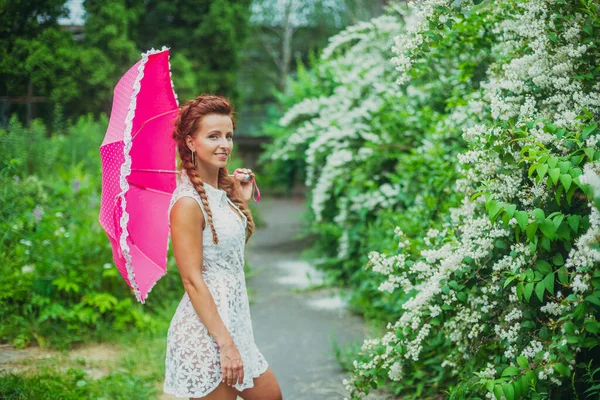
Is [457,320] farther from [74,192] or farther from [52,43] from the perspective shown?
[74,192]

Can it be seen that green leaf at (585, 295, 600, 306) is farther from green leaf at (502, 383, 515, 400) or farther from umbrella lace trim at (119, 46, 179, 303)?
umbrella lace trim at (119, 46, 179, 303)

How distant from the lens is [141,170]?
3082 millimetres

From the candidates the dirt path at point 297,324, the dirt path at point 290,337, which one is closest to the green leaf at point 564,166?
the dirt path at point 290,337

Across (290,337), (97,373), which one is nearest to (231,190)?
(97,373)

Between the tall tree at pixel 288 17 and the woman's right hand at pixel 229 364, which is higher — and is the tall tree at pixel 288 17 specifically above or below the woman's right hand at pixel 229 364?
above

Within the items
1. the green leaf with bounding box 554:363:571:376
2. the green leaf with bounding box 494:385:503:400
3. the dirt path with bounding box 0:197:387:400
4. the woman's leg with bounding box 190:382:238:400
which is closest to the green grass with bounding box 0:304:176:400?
the dirt path with bounding box 0:197:387:400

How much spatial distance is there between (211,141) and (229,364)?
101 centimetres

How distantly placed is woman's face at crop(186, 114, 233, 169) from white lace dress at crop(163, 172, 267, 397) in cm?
13

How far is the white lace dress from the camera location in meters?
2.61

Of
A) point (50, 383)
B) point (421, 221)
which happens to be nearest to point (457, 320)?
point (421, 221)

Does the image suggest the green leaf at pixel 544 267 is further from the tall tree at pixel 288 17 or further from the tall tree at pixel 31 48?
the tall tree at pixel 288 17

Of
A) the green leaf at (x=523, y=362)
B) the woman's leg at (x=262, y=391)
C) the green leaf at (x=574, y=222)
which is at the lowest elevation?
the woman's leg at (x=262, y=391)

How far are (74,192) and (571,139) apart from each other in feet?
17.1

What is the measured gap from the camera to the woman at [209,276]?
2594mm
